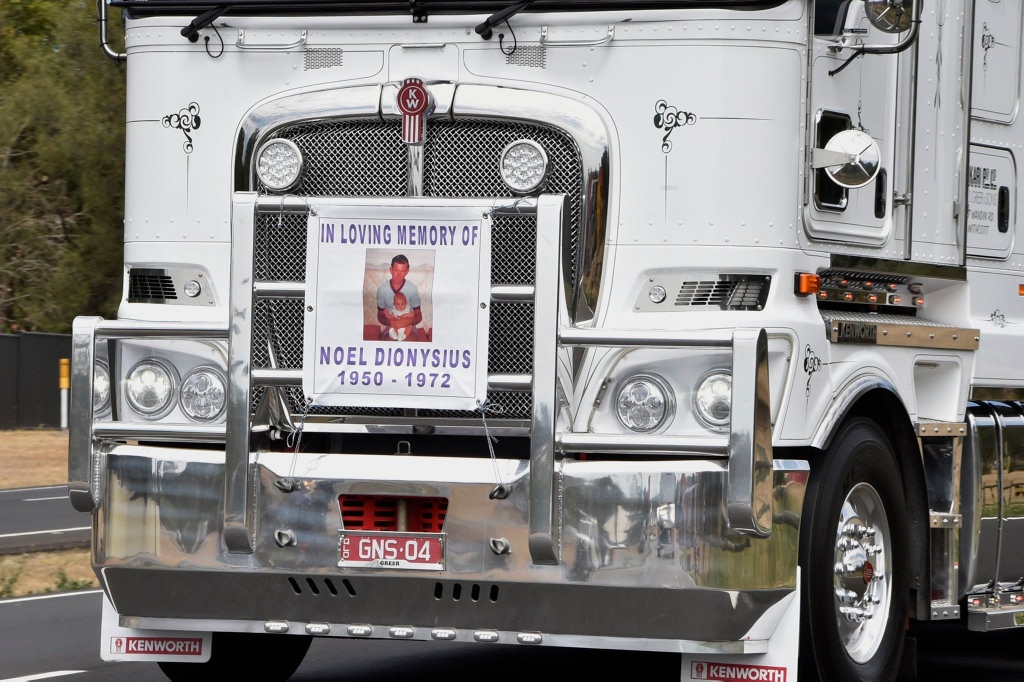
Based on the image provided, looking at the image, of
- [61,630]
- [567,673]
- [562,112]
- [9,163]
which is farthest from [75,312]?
[562,112]

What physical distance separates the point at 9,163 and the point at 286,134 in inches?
1041

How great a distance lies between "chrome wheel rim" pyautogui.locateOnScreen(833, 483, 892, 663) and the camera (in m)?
6.64

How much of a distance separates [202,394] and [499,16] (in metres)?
1.68

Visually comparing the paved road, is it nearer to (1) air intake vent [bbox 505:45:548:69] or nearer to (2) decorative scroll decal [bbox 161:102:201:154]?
(2) decorative scroll decal [bbox 161:102:201:154]

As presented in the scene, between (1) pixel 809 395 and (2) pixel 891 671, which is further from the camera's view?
(2) pixel 891 671

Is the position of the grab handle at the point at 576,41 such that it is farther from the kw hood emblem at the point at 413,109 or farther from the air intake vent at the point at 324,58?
the air intake vent at the point at 324,58

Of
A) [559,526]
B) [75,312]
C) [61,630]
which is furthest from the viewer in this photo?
[75,312]

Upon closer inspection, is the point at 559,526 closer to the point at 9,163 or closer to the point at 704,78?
the point at 704,78

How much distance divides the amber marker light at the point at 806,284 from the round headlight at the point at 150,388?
2.22 metres

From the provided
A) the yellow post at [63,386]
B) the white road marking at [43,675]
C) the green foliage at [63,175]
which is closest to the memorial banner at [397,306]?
the white road marking at [43,675]

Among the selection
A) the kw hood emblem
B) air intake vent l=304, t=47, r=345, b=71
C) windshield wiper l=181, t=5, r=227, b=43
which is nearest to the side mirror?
the kw hood emblem

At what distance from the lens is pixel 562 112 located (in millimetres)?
6262

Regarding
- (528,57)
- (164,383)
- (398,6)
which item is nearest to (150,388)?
(164,383)

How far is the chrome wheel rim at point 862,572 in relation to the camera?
664cm
